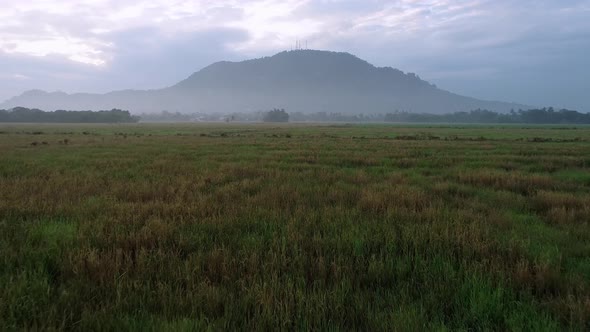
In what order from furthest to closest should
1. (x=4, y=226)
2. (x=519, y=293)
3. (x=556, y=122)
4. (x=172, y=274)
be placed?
(x=556, y=122) < (x=4, y=226) < (x=172, y=274) < (x=519, y=293)

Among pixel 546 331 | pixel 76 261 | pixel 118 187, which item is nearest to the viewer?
pixel 546 331

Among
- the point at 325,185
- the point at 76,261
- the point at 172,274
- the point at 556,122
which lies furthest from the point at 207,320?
the point at 556,122

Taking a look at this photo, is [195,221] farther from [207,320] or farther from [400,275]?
[400,275]

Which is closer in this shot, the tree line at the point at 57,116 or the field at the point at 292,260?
the field at the point at 292,260

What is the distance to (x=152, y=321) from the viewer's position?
9.76ft

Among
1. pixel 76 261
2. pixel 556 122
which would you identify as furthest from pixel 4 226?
pixel 556 122

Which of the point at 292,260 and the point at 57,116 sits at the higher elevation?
the point at 57,116

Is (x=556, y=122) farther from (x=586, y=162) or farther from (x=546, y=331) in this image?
(x=546, y=331)

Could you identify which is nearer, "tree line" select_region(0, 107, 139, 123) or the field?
the field

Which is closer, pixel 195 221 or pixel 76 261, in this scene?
pixel 76 261

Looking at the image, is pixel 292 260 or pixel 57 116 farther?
pixel 57 116

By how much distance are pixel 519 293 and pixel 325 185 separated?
21.7 feet

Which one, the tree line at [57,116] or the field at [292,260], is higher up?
the tree line at [57,116]

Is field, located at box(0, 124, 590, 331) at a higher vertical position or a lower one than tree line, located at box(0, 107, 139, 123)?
lower
